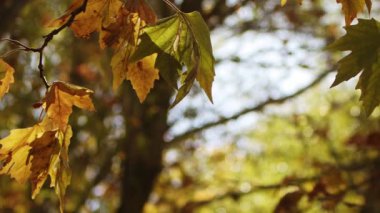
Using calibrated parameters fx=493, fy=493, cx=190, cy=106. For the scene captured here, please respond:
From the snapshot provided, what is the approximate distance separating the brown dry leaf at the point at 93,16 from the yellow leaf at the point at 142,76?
0.15 metres

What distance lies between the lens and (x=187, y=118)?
14.9 ft

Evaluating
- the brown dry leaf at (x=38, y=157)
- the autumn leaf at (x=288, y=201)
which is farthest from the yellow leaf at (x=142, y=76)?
the autumn leaf at (x=288, y=201)

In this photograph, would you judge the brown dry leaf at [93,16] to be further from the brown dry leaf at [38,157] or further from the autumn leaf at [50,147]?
the brown dry leaf at [38,157]

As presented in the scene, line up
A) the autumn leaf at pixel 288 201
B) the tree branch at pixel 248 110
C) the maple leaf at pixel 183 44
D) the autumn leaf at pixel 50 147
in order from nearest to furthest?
the maple leaf at pixel 183 44
the autumn leaf at pixel 50 147
the autumn leaf at pixel 288 201
the tree branch at pixel 248 110

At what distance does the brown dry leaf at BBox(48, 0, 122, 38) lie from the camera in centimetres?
140

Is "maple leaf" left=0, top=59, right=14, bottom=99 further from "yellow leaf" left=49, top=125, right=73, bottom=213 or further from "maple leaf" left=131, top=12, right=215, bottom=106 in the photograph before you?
"maple leaf" left=131, top=12, right=215, bottom=106

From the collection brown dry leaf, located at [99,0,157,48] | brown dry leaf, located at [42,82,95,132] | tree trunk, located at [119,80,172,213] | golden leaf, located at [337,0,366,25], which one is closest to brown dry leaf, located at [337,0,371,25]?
golden leaf, located at [337,0,366,25]

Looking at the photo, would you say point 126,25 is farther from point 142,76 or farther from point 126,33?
point 142,76

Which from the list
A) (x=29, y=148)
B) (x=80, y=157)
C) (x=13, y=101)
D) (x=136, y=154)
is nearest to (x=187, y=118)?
(x=136, y=154)

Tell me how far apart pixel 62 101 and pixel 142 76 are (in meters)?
0.25

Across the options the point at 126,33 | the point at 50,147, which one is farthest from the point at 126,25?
the point at 50,147

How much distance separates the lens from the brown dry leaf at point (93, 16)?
1403 mm

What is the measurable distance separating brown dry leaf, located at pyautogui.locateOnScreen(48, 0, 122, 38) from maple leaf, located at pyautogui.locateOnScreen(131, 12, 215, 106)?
143 mm

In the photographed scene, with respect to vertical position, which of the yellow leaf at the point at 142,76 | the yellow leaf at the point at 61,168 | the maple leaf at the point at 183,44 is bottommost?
the yellow leaf at the point at 61,168
